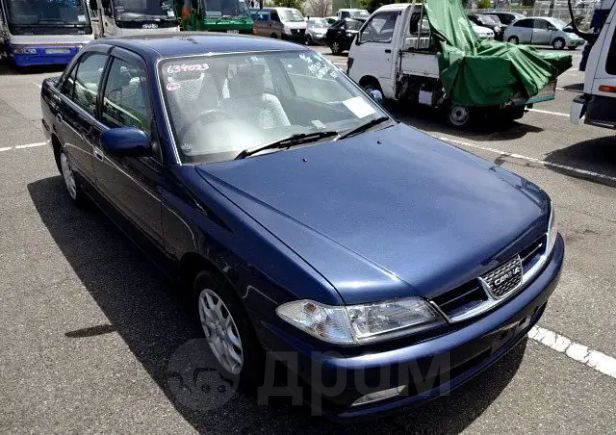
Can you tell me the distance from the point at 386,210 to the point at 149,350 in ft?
5.30

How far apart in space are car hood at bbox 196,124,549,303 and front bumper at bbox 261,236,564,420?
0.22 meters

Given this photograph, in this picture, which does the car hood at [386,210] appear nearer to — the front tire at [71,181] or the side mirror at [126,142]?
the side mirror at [126,142]

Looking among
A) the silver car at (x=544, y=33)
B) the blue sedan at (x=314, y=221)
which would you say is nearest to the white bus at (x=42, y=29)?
the blue sedan at (x=314, y=221)

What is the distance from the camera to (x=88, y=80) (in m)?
4.03

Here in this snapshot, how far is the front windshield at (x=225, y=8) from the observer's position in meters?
15.9

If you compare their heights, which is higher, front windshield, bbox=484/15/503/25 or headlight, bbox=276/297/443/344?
front windshield, bbox=484/15/503/25

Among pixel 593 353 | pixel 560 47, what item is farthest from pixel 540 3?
pixel 593 353

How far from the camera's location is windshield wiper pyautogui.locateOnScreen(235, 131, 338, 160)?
9.13 feet

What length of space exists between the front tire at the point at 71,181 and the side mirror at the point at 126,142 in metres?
2.07

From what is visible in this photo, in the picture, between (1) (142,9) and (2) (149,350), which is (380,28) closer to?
(2) (149,350)

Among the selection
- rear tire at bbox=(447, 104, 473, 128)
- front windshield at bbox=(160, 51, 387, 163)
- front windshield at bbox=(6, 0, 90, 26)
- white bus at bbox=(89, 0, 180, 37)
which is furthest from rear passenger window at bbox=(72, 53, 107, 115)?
front windshield at bbox=(6, 0, 90, 26)

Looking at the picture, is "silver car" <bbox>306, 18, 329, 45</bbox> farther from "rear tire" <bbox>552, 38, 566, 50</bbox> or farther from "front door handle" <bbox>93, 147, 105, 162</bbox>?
"front door handle" <bbox>93, 147, 105, 162</bbox>

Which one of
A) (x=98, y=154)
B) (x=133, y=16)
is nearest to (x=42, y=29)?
(x=133, y=16)

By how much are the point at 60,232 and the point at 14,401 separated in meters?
2.15
